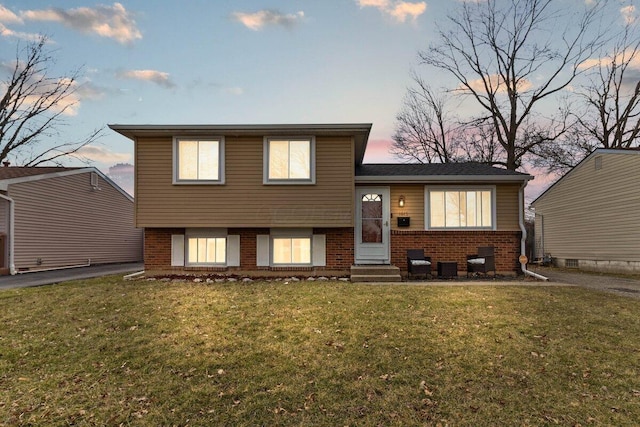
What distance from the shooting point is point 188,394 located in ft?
13.7

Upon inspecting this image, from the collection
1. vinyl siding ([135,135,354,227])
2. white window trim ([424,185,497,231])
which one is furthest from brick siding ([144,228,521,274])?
vinyl siding ([135,135,354,227])

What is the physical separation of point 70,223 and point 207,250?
31.2ft

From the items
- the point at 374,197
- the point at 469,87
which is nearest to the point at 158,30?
the point at 374,197

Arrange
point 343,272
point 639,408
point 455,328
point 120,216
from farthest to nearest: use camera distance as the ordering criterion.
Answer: point 120,216 → point 343,272 → point 455,328 → point 639,408

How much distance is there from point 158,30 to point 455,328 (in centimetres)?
1484

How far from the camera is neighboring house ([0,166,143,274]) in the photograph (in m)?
13.5

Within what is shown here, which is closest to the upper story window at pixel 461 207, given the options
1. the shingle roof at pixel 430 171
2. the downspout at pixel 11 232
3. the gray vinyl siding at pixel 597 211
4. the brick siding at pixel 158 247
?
the shingle roof at pixel 430 171

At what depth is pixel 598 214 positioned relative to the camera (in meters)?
16.0

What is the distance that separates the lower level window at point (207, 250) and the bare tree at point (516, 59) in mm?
19436

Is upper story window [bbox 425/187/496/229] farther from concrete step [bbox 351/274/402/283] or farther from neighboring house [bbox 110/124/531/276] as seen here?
concrete step [bbox 351/274/402/283]

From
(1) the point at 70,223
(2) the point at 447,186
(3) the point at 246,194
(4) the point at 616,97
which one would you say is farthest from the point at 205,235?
(4) the point at 616,97

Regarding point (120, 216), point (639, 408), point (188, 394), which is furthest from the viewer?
point (120, 216)

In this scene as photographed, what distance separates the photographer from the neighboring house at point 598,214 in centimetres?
1429

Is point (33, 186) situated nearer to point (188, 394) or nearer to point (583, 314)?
point (188, 394)
